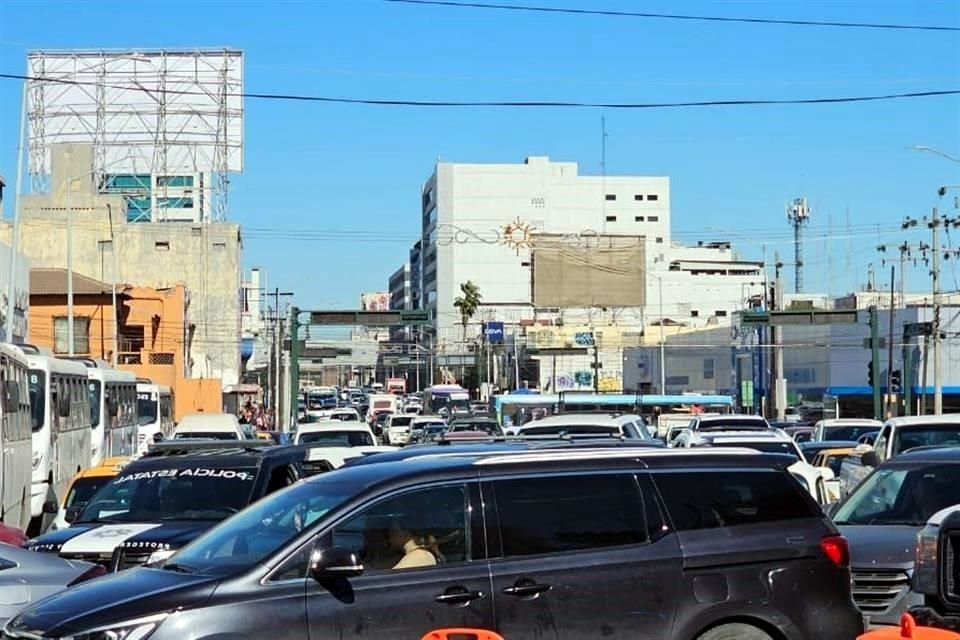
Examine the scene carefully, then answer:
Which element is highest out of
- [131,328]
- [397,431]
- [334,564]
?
[131,328]

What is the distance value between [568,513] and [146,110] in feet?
271

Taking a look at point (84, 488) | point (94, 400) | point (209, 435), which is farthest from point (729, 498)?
point (94, 400)

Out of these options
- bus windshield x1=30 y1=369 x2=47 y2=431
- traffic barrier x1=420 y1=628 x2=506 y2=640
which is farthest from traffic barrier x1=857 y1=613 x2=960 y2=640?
bus windshield x1=30 y1=369 x2=47 y2=431

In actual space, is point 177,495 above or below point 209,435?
above

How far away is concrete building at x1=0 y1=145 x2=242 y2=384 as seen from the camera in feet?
280

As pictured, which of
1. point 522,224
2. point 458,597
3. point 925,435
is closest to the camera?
point 458,597

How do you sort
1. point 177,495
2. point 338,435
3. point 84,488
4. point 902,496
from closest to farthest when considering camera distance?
point 902,496 < point 177,495 < point 84,488 < point 338,435

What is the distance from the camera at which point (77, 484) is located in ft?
64.6

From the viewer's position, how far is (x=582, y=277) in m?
67.1

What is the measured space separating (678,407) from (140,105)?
39.5m

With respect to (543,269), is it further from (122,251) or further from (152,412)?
(122,251)

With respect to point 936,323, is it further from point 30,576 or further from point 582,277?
point 30,576

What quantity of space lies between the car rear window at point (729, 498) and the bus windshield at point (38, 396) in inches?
790

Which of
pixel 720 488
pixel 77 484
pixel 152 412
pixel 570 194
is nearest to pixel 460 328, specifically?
pixel 570 194
